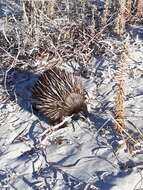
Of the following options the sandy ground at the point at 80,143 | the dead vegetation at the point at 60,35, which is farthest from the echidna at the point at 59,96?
the dead vegetation at the point at 60,35

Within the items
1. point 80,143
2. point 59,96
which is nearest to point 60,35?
point 59,96

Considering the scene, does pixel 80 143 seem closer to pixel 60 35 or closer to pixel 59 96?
pixel 59 96

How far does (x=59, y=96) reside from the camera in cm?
527

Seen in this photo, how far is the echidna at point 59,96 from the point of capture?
5.26m

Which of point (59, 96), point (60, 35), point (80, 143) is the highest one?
point (60, 35)

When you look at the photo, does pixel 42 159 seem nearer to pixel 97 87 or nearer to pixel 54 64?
pixel 97 87

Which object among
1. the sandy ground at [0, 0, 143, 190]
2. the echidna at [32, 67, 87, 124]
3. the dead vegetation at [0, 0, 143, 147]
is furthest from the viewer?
the dead vegetation at [0, 0, 143, 147]

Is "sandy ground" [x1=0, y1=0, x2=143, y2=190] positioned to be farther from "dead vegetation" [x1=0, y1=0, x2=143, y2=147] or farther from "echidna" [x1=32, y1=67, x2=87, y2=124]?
"dead vegetation" [x1=0, y1=0, x2=143, y2=147]

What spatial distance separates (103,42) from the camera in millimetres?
6473

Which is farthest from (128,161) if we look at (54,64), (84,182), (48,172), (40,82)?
(54,64)

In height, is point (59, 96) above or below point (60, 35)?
below

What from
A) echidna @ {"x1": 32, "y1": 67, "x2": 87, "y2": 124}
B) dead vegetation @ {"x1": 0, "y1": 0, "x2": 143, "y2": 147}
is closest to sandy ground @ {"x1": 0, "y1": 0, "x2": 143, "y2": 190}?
echidna @ {"x1": 32, "y1": 67, "x2": 87, "y2": 124}

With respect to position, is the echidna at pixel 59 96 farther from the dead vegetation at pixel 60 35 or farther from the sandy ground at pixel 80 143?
the dead vegetation at pixel 60 35

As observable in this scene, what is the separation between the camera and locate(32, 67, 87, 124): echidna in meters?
5.26
